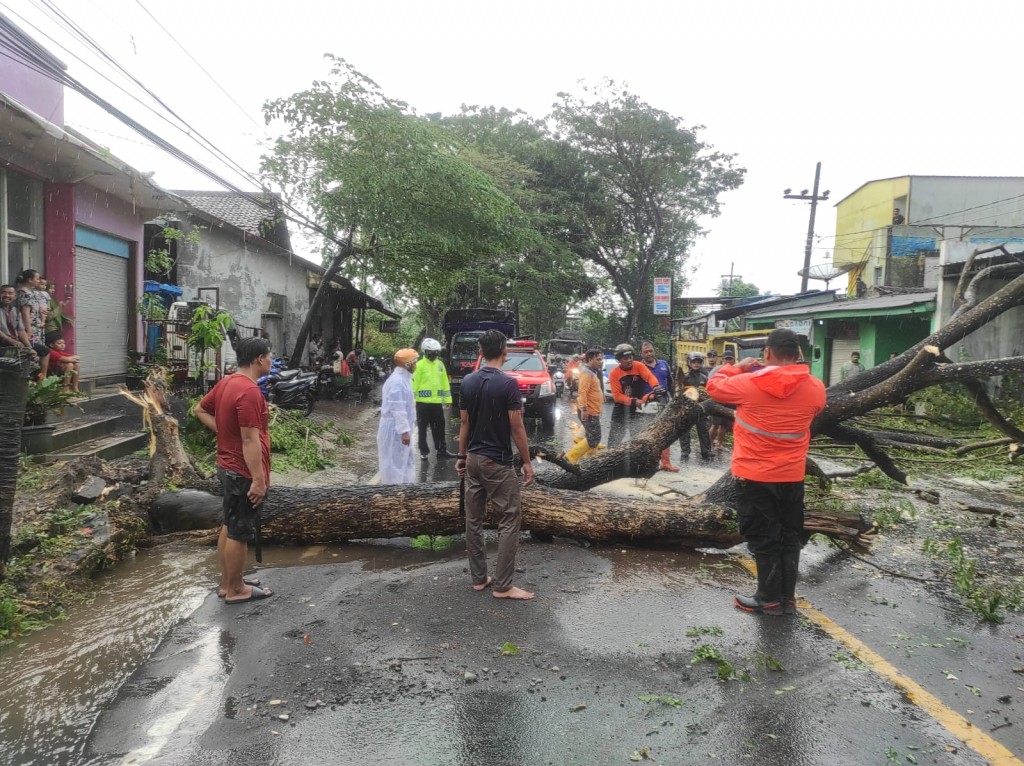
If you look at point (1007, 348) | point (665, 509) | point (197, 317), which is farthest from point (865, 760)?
point (1007, 348)

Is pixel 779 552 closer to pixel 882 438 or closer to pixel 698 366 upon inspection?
pixel 882 438

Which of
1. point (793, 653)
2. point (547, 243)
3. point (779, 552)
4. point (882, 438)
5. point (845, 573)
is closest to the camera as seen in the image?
point (793, 653)

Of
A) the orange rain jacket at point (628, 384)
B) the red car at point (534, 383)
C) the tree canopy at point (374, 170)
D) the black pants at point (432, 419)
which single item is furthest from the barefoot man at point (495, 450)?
the tree canopy at point (374, 170)

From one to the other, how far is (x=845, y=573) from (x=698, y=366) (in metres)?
6.07

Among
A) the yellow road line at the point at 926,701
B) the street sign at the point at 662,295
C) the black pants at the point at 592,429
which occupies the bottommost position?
the yellow road line at the point at 926,701

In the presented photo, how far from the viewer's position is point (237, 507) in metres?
4.16

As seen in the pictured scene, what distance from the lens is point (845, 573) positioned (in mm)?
4973

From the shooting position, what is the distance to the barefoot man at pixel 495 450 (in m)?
4.20

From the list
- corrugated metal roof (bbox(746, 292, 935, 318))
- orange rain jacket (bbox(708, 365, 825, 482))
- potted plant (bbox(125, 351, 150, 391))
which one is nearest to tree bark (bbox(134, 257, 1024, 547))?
orange rain jacket (bbox(708, 365, 825, 482))

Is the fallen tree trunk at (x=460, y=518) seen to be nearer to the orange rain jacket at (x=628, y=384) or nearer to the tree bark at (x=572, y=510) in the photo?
the tree bark at (x=572, y=510)

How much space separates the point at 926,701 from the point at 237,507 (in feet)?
12.5

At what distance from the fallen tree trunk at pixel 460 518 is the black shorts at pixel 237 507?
117cm

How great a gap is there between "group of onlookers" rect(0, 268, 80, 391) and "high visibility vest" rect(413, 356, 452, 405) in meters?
3.99

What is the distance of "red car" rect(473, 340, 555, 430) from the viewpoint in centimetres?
1318
